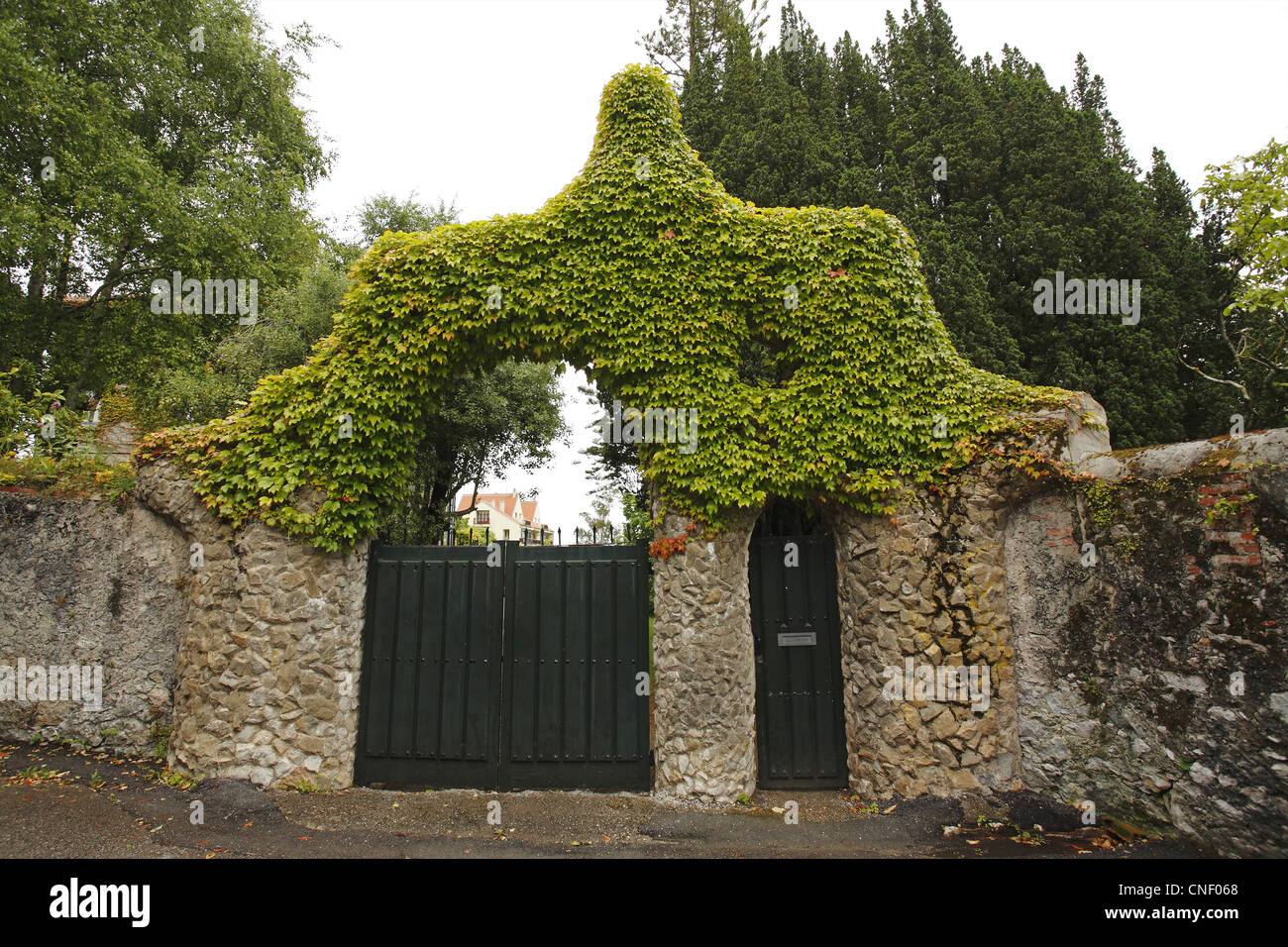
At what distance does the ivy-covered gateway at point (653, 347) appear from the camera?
6371mm

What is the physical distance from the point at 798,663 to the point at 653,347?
3651 mm

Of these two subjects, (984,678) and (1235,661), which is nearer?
(1235,661)

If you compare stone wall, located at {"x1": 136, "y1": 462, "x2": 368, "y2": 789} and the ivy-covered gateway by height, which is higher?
the ivy-covered gateway

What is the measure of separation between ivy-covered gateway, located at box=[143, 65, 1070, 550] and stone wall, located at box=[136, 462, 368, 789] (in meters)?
0.36

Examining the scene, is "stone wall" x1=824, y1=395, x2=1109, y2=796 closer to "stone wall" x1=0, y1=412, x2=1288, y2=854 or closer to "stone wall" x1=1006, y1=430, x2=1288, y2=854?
"stone wall" x1=0, y1=412, x2=1288, y2=854

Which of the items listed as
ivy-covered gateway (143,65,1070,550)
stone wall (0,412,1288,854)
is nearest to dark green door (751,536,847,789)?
stone wall (0,412,1288,854)

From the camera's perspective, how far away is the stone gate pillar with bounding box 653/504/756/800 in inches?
240

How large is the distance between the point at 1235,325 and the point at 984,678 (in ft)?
35.2

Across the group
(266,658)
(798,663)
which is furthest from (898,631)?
(266,658)

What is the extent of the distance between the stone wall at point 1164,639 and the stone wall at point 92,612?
28.4 feet

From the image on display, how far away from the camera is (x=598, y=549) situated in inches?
269

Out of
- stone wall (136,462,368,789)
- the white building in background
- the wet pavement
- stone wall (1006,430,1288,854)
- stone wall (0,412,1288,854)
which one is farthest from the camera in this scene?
the white building in background

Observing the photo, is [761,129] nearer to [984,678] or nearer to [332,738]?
[984,678]

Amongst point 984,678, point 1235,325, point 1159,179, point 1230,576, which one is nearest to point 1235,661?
point 1230,576
